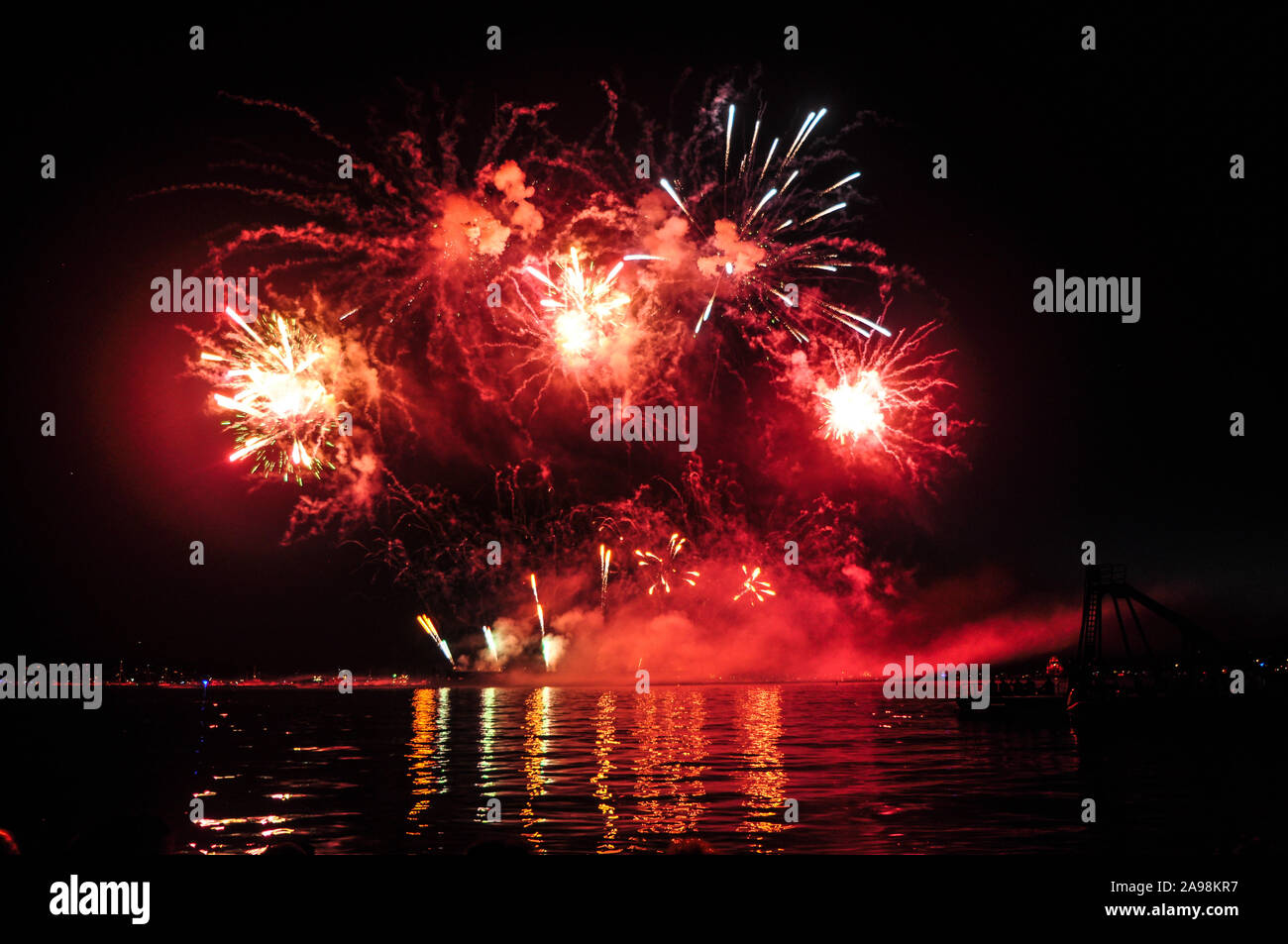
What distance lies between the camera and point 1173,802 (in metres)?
28.6

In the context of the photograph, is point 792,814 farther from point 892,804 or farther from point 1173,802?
point 1173,802

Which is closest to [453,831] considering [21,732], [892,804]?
[892,804]

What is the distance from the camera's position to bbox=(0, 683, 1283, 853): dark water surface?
2103 centimetres

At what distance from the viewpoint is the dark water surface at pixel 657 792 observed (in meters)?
21.0

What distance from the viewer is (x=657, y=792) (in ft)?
94.3

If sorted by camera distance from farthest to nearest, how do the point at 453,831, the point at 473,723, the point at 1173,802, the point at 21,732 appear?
the point at 21,732 → the point at 473,723 → the point at 1173,802 → the point at 453,831

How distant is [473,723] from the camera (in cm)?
8125
